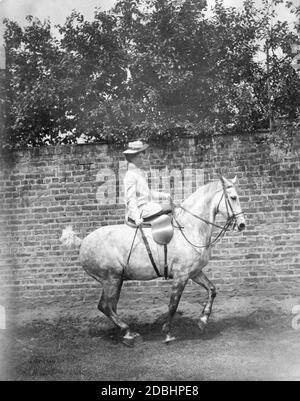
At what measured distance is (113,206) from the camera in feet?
29.3

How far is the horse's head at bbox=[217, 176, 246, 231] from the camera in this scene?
6781 mm

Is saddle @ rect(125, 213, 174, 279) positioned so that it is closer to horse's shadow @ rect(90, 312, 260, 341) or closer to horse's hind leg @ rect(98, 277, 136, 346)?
horse's hind leg @ rect(98, 277, 136, 346)

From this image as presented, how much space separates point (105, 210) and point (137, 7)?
131 inches

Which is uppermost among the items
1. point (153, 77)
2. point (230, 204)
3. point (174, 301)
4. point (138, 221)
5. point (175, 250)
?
point (153, 77)

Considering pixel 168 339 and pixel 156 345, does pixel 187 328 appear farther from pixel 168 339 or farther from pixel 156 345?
pixel 156 345

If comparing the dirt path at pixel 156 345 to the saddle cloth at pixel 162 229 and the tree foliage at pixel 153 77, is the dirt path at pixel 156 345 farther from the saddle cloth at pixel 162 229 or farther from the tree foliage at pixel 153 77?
the tree foliage at pixel 153 77

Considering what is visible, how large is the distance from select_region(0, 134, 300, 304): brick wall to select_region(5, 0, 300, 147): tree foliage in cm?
36

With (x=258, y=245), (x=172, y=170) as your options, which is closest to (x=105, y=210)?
(x=172, y=170)

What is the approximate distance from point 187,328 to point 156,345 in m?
0.59

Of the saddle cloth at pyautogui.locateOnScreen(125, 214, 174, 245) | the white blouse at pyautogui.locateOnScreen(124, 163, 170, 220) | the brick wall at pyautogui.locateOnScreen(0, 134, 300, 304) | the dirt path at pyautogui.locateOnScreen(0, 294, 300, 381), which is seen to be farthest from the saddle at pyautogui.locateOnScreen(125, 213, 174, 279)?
the brick wall at pyautogui.locateOnScreen(0, 134, 300, 304)

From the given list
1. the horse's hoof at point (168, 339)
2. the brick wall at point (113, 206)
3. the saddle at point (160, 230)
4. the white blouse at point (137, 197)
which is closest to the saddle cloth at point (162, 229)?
the saddle at point (160, 230)

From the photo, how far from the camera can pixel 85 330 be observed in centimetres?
737

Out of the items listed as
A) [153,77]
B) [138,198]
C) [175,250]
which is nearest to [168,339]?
[175,250]

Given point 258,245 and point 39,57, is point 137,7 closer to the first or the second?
point 39,57
